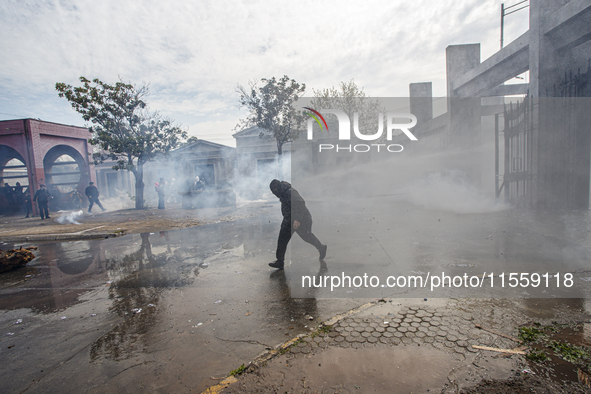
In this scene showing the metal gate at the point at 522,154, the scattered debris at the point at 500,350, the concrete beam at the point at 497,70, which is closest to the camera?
the scattered debris at the point at 500,350

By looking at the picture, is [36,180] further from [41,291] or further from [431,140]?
[431,140]

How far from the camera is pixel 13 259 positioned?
580cm

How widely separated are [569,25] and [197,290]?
409 inches

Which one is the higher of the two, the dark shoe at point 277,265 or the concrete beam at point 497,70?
the concrete beam at point 497,70

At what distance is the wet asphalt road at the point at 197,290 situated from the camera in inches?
101

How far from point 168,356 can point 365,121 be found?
26.7 metres

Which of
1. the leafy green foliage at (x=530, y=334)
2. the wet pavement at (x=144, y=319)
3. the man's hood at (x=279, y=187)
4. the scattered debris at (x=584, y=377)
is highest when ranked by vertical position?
the man's hood at (x=279, y=187)

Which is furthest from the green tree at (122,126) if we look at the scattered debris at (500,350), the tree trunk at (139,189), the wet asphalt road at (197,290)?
the scattered debris at (500,350)

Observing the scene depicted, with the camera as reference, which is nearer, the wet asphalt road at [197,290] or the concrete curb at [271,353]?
the concrete curb at [271,353]

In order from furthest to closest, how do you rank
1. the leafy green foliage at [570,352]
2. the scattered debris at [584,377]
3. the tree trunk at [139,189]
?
the tree trunk at [139,189] < the leafy green foliage at [570,352] < the scattered debris at [584,377]

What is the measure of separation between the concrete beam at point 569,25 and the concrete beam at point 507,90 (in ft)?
11.8

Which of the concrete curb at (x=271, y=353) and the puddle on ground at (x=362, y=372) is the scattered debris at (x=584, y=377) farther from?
the concrete curb at (x=271, y=353)

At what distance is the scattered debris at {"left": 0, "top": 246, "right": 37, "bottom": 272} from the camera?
18.6ft

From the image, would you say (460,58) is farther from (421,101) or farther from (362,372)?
(362,372)
